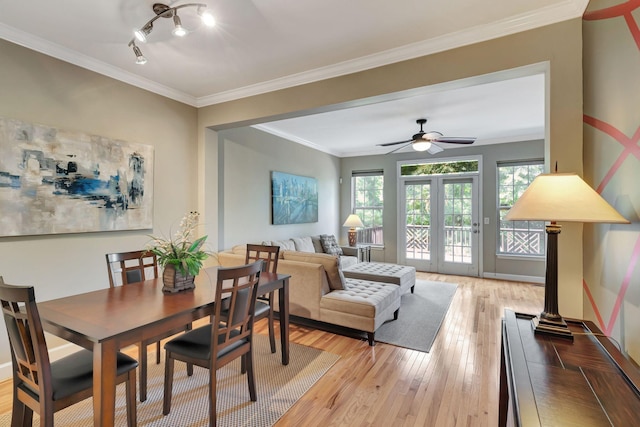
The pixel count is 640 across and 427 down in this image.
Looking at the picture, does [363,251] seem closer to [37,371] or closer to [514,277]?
[514,277]

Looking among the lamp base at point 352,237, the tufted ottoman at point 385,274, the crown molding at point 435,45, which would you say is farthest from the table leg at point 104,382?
the lamp base at point 352,237

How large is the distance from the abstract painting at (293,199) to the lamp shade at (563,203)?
13.7 feet

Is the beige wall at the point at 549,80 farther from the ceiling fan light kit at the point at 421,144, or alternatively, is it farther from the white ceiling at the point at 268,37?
the ceiling fan light kit at the point at 421,144

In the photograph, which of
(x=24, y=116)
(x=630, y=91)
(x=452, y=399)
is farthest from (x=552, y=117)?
(x=24, y=116)

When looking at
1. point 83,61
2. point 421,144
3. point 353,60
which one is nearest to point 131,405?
point 83,61

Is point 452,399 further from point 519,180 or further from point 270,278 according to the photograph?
point 519,180

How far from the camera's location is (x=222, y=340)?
194 centimetres

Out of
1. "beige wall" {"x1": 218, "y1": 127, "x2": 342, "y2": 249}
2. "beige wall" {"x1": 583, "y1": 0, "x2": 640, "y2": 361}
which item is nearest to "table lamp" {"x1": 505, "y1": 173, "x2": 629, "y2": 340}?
"beige wall" {"x1": 583, "y1": 0, "x2": 640, "y2": 361}

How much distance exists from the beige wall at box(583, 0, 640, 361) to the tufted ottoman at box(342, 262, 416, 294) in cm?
242

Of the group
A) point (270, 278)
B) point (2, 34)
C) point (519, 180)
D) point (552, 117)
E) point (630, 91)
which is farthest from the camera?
point (519, 180)

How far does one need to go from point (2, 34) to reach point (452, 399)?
4.32 m

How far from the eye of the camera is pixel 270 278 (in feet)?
8.43

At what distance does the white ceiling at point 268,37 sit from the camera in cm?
210

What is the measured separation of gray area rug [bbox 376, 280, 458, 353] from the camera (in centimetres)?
317
